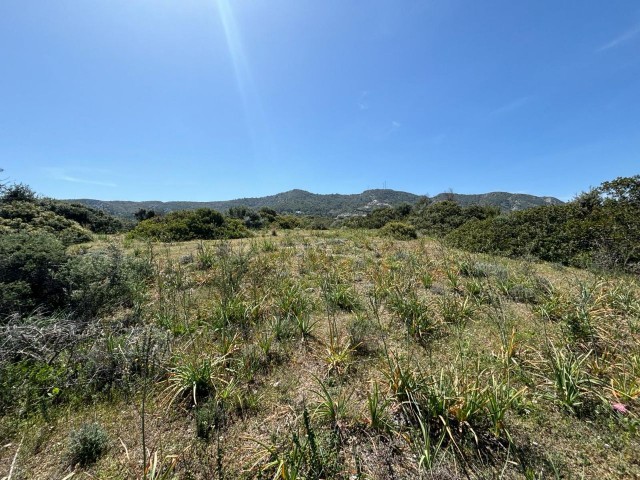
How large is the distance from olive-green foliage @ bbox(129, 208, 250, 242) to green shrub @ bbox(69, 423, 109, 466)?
13.1 meters

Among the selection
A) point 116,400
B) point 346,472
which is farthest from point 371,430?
point 116,400

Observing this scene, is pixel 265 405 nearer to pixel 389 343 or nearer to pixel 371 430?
pixel 371 430

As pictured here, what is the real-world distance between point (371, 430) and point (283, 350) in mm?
1765

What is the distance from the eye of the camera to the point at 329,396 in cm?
272

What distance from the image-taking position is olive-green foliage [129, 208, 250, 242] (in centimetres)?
1577

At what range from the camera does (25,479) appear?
84.8 inches

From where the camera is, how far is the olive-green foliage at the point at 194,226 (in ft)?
51.7

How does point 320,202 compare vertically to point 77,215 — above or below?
above

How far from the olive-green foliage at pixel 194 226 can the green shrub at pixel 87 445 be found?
13076 mm

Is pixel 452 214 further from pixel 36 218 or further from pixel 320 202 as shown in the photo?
pixel 320 202

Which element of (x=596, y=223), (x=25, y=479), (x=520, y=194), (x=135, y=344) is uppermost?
(x=520, y=194)

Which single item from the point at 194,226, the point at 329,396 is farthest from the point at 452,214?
the point at 329,396

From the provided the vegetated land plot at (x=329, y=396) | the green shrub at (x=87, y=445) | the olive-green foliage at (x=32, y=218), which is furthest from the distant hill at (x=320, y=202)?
the green shrub at (x=87, y=445)

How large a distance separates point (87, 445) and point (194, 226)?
56.6 feet
